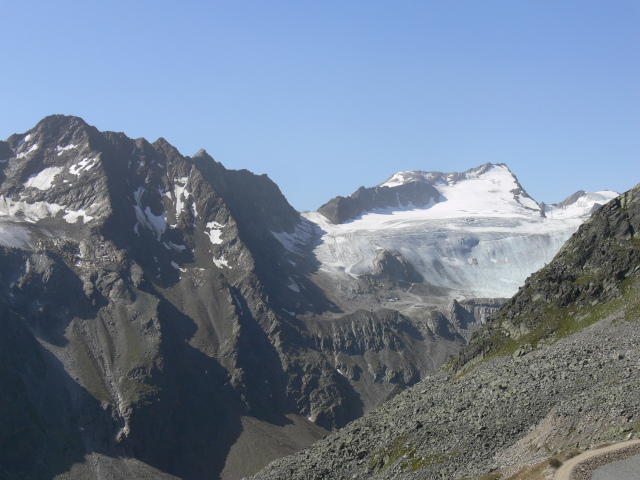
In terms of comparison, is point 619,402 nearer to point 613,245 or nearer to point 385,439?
point 385,439

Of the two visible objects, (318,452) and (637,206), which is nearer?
(318,452)

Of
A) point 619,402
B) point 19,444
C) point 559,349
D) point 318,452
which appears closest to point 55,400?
point 19,444

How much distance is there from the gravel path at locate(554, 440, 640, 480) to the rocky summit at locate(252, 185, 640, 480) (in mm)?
1194

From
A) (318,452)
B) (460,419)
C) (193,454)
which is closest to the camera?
(460,419)

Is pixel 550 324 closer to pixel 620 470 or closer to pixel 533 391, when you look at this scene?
pixel 533 391

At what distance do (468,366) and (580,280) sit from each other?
72.2 ft

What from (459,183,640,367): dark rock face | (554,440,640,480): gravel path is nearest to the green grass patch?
(459,183,640,367): dark rock face

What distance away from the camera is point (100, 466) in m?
169

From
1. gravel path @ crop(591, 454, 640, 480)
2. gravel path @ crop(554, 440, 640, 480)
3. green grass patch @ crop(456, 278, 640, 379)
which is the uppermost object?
green grass patch @ crop(456, 278, 640, 379)

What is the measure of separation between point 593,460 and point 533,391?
23432 millimetres

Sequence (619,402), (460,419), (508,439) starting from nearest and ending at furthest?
(619,402) → (508,439) → (460,419)

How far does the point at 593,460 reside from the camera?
4419 cm

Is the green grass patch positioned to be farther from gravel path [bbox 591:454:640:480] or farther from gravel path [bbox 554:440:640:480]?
gravel path [bbox 591:454:640:480]

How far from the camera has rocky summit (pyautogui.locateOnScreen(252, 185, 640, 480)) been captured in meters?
54.5
